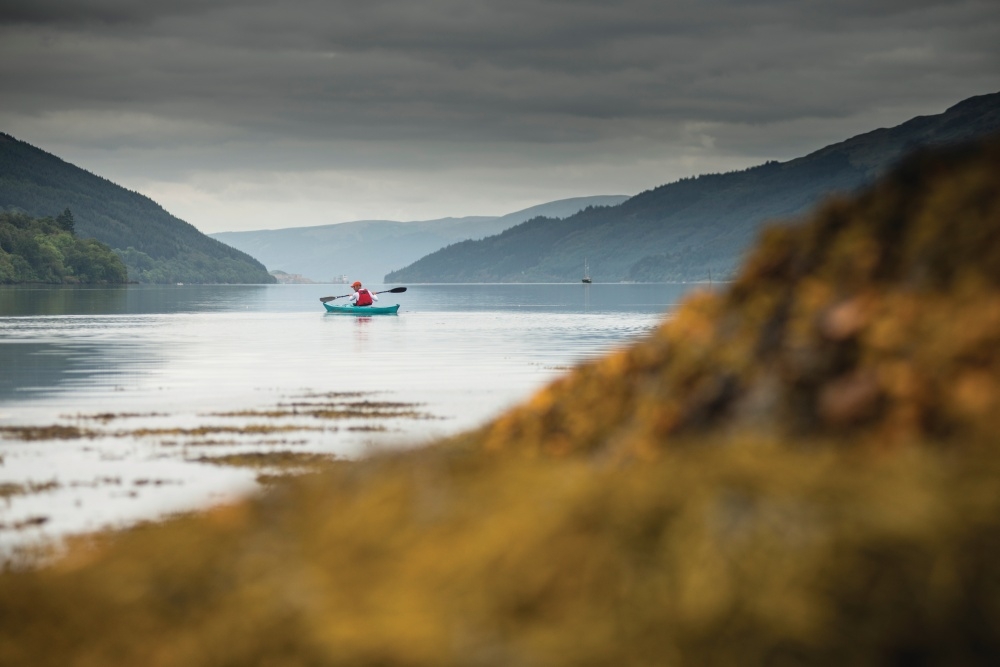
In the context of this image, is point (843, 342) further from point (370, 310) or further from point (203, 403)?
point (370, 310)

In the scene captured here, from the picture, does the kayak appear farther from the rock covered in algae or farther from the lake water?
the rock covered in algae

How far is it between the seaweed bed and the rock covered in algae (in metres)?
0.02

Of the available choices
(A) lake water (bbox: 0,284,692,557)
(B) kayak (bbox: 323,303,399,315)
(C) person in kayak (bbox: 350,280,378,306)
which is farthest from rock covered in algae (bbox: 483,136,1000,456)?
(C) person in kayak (bbox: 350,280,378,306)

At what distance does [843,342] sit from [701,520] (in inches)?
89.9


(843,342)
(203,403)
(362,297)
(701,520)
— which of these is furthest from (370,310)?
(701,520)

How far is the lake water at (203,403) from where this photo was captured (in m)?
16.7

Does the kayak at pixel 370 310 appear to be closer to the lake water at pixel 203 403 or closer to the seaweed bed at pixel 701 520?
the lake water at pixel 203 403

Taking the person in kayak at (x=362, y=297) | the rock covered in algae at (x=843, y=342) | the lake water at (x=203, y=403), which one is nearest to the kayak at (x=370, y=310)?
the person in kayak at (x=362, y=297)

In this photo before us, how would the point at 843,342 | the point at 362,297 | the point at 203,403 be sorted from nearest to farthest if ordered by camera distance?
the point at 843,342 < the point at 203,403 < the point at 362,297

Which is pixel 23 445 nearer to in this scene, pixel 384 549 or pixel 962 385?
pixel 384 549

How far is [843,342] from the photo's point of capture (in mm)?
6863

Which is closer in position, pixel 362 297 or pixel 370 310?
pixel 370 310

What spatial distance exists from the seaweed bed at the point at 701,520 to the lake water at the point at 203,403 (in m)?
2.58

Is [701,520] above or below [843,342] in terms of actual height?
below
